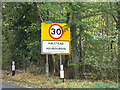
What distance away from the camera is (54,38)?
1058cm

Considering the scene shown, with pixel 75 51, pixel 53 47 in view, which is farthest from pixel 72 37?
pixel 53 47

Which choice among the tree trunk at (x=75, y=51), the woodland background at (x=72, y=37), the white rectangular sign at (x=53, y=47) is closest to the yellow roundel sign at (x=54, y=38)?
the white rectangular sign at (x=53, y=47)

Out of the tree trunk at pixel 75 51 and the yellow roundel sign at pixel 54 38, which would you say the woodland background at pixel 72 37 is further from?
the yellow roundel sign at pixel 54 38

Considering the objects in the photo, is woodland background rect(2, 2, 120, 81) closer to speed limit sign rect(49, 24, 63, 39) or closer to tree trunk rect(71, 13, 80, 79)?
tree trunk rect(71, 13, 80, 79)

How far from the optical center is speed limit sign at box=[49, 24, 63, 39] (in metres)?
10.5

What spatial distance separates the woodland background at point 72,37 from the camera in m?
A: 10.6

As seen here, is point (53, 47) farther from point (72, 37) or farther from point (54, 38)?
point (72, 37)

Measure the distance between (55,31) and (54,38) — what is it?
16.7 inches

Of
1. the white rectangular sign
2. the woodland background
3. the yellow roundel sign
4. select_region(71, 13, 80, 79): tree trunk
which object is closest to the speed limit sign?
the yellow roundel sign

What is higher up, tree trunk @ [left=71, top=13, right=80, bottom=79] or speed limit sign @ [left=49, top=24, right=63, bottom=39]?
speed limit sign @ [left=49, top=24, right=63, bottom=39]

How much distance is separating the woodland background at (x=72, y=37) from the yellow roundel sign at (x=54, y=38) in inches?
25.9

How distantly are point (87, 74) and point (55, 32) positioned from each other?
356cm

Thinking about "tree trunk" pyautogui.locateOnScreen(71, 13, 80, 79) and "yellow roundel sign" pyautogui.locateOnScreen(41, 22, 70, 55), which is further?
"tree trunk" pyautogui.locateOnScreen(71, 13, 80, 79)

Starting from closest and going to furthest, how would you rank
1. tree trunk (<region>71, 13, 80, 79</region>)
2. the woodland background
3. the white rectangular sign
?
1. the white rectangular sign
2. the woodland background
3. tree trunk (<region>71, 13, 80, 79</region>)
